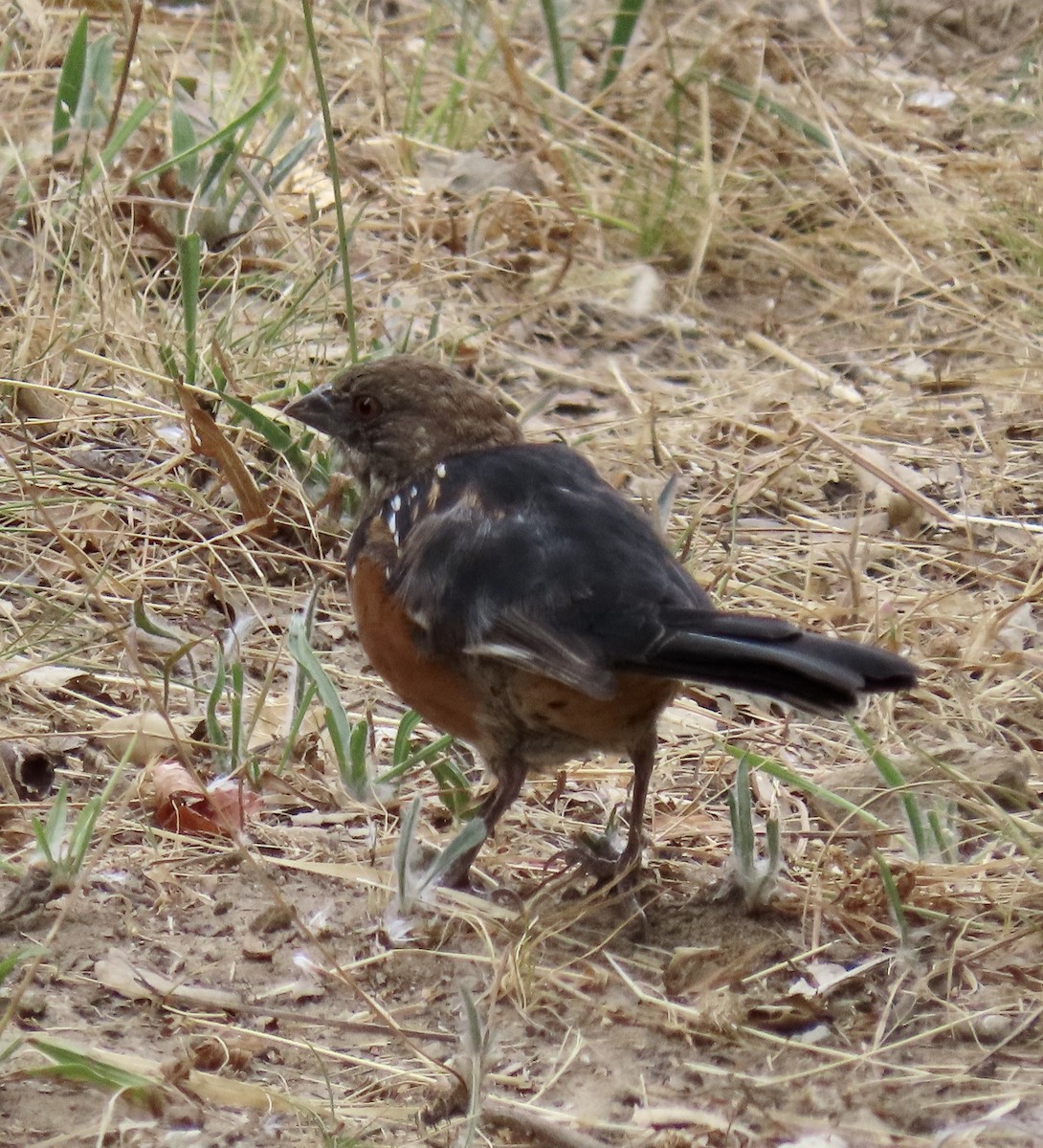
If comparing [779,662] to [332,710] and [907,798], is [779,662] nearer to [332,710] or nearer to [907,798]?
[907,798]

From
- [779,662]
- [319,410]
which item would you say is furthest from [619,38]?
[779,662]

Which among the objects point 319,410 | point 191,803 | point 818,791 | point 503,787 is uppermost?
point 319,410

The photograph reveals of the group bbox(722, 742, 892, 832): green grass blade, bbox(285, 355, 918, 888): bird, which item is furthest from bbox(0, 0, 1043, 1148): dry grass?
bbox(285, 355, 918, 888): bird

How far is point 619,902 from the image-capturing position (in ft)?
10.3

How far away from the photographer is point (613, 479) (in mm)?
4781

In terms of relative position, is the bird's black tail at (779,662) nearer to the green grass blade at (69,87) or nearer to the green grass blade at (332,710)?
the green grass blade at (332,710)

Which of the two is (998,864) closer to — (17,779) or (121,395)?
(17,779)

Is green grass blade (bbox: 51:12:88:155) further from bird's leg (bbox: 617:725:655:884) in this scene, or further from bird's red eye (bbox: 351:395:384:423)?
bird's leg (bbox: 617:725:655:884)

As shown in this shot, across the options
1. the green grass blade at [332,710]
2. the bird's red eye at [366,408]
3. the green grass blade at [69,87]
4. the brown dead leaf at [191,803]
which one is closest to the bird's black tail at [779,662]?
the green grass blade at [332,710]

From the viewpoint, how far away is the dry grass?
262 cm

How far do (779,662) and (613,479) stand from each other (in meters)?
2.21

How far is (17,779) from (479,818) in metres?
0.98

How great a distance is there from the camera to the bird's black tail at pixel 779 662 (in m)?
2.59

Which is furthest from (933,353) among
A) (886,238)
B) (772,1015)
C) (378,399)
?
(772,1015)
